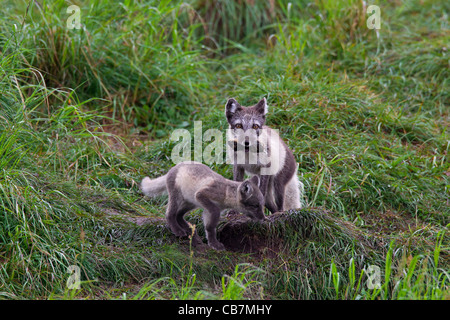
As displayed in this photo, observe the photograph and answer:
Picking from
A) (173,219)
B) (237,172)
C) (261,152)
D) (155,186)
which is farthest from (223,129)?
(173,219)

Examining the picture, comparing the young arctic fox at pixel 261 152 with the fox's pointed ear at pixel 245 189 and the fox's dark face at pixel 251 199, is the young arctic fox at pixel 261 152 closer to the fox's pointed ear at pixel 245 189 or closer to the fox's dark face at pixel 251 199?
the fox's dark face at pixel 251 199

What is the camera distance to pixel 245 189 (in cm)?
432

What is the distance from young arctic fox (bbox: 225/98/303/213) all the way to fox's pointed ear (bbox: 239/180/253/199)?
597mm

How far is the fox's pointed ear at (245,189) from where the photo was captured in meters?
4.30

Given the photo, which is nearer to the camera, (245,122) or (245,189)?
(245,189)

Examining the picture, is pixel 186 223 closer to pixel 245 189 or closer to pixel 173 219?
pixel 173 219

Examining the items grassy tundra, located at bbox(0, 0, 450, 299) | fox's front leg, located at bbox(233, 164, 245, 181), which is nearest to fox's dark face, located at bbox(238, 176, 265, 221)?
grassy tundra, located at bbox(0, 0, 450, 299)

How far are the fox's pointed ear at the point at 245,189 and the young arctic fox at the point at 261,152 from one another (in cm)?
60

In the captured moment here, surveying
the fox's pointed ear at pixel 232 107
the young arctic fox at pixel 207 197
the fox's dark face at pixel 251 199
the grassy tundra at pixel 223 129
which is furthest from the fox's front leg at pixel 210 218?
the fox's pointed ear at pixel 232 107

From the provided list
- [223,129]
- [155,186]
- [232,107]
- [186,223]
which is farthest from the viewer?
[223,129]

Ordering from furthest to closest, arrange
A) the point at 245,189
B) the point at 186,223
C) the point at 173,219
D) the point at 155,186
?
the point at 155,186, the point at 186,223, the point at 173,219, the point at 245,189

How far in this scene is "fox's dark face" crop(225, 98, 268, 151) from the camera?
488cm

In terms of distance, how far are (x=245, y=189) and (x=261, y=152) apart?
704 mm

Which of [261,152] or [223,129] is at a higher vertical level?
[261,152]
